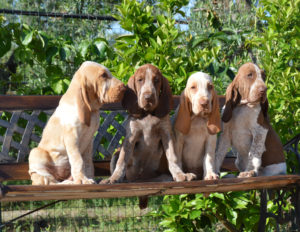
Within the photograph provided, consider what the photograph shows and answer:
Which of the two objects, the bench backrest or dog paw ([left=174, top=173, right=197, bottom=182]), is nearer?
dog paw ([left=174, top=173, right=197, bottom=182])

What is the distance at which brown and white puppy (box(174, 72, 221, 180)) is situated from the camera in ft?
8.70

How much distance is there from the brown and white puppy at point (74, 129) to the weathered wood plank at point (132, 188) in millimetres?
168

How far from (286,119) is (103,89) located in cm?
188

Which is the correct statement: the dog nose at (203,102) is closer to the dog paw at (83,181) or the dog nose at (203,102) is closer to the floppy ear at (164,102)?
the floppy ear at (164,102)

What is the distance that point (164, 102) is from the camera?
8.86 feet

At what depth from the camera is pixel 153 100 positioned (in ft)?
8.54

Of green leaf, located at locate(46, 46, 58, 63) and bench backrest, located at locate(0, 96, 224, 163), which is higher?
green leaf, located at locate(46, 46, 58, 63)

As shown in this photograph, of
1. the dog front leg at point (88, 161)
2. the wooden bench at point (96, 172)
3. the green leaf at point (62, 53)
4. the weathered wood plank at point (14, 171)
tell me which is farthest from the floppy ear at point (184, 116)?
the green leaf at point (62, 53)

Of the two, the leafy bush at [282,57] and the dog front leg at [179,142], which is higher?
the leafy bush at [282,57]

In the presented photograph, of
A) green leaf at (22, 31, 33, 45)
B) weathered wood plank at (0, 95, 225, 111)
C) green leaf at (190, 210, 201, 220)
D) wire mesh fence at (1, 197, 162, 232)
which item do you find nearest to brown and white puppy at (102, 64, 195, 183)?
weathered wood plank at (0, 95, 225, 111)

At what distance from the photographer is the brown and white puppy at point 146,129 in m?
2.62

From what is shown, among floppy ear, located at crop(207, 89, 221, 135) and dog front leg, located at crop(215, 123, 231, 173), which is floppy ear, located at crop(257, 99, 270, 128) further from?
floppy ear, located at crop(207, 89, 221, 135)

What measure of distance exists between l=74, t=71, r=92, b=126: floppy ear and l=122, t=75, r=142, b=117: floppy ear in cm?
25

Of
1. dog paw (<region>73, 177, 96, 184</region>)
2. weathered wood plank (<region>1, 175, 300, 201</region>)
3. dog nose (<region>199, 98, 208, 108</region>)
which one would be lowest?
weathered wood plank (<region>1, 175, 300, 201</region>)
